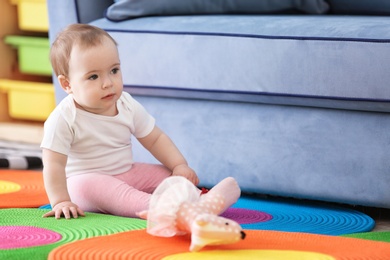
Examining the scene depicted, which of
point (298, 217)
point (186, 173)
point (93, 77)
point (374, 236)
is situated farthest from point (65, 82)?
point (374, 236)

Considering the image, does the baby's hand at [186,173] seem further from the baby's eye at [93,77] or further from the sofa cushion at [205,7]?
the sofa cushion at [205,7]

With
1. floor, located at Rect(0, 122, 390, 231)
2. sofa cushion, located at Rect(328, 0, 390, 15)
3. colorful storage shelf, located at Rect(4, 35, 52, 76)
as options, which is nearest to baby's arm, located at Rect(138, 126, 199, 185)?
sofa cushion, located at Rect(328, 0, 390, 15)

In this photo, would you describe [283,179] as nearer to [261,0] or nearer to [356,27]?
[356,27]

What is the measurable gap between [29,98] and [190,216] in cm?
179

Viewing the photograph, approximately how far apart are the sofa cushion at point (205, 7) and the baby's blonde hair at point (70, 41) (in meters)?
0.38

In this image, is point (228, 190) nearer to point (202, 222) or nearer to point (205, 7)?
point (202, 222)

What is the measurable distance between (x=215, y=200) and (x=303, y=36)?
0.49m

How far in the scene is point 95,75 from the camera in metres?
1.70

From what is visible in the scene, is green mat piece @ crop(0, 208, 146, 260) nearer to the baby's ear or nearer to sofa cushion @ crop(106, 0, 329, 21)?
the baby's ear

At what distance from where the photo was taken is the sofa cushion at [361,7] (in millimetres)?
2254

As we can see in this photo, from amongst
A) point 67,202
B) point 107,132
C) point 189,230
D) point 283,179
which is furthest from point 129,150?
point 189,230

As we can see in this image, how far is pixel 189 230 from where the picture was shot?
138 cm

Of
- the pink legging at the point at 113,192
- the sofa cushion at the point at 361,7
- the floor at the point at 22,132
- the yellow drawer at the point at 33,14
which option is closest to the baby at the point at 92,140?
the pink legging at the point at 113,192

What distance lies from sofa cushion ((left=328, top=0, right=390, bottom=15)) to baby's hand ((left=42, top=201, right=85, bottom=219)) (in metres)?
1.07
